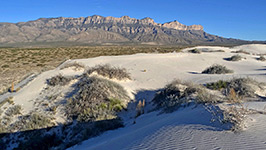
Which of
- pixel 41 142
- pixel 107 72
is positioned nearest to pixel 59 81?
pixel 107 72

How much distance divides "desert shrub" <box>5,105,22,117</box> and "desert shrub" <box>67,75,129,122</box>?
6.34 ft

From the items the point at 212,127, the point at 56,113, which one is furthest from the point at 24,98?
the point at 212,127

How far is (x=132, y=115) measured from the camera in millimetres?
7113

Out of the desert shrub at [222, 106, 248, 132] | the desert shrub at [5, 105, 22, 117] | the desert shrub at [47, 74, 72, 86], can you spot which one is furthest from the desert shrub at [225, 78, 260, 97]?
the desert shrub at [5, 105, 22, 117]

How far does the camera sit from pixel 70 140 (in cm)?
580

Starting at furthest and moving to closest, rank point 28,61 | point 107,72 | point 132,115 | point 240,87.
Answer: point 28,61 < point 107,72 < point 240,87 < point 132,115

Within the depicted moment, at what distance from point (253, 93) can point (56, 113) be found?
7051 mm

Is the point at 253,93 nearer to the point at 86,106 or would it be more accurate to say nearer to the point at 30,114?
the point at 86,106

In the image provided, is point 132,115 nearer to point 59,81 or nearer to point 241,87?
point 241,87

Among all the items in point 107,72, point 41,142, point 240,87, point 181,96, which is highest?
point 107,72

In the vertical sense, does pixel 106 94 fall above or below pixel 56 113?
above

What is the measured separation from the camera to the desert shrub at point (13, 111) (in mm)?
7285

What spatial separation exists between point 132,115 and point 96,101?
1.44m

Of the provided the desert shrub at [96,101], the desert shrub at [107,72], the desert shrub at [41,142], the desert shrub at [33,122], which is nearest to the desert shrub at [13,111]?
the desert shrub at [33,122]
